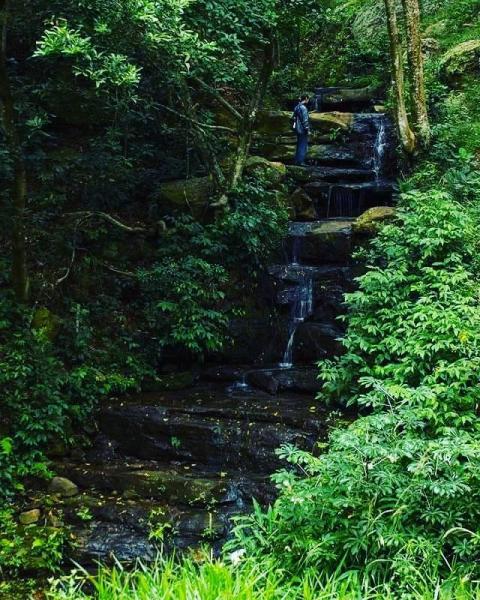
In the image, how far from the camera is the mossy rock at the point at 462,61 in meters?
13.8

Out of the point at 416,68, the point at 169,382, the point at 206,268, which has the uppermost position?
the point at 416,68

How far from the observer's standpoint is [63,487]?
22.7ft

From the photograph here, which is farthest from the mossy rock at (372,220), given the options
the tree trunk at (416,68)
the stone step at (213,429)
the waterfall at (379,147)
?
the stone step at (213,429)

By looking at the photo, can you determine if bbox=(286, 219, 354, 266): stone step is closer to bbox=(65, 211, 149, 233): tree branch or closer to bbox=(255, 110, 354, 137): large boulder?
bbox=(65, 211, 149, 233): tree branch

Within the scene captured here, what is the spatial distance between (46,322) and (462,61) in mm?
11396

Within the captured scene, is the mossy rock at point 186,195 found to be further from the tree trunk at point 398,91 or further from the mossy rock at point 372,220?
the tree trunk at point 398,91

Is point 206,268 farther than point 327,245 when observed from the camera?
No

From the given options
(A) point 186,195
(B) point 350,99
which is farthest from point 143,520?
(B) point 350,99

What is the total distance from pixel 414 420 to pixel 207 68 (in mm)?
7233

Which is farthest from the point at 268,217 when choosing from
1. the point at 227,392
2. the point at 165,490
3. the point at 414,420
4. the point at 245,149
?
the point at 414,420

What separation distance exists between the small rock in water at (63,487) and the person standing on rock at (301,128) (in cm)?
964

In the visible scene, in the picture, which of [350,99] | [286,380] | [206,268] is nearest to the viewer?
[286,380]

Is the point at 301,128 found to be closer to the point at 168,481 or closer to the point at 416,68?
the point at 416,68

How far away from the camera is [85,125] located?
12.9 metres
